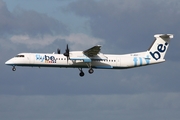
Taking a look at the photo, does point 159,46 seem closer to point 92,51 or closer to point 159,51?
point 159,51

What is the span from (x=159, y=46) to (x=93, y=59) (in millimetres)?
7457

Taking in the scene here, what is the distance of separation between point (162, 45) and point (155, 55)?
1.39 meters

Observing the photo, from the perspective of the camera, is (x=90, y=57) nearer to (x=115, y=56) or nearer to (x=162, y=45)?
(x=115, y=56)

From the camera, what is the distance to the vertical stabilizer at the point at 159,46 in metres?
63.0

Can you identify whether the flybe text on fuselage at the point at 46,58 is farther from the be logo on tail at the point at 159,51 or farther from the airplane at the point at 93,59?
the be logo on tail at the point at 159,51

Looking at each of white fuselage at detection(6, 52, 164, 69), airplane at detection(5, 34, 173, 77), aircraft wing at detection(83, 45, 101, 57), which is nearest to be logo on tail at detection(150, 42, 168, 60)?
airplane at detection(5, 34, 173, 77)

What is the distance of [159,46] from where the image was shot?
63.4 m

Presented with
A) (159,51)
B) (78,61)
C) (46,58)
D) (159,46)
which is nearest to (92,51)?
(78,61)

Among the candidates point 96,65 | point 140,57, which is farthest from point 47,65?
point 140,57

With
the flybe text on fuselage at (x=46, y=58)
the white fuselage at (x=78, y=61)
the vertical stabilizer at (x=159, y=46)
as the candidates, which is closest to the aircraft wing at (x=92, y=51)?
the white fuselage at (x=78, y=61)

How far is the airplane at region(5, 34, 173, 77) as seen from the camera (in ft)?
195

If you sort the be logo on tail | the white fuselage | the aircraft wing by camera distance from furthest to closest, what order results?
the be logo on tail, the white fuselage, the aircraft wing

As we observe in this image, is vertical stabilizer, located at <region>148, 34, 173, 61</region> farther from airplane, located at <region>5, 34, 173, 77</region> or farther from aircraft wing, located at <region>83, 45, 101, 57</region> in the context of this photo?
aircraft wing, located at <region>83, 45, 101, 57</region>

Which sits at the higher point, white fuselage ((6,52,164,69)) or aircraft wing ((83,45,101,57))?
aircraft wing ((83,45,101,57))
